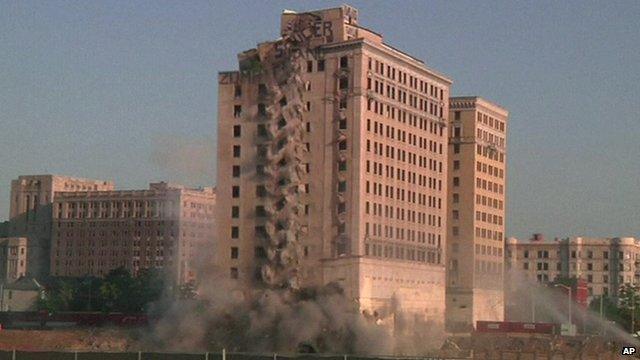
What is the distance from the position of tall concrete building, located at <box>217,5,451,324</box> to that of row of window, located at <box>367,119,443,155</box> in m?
0.41

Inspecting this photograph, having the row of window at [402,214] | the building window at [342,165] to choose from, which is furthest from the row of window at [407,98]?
the row of window at [402,214]

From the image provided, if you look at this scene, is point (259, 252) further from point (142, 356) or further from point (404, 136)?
point (142, 356)

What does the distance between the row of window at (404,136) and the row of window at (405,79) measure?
7228mm

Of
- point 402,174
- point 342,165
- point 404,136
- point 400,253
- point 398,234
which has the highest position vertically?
point 404,136

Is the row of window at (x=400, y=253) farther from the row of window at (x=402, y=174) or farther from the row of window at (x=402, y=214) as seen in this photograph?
the row of window at (x=402, y=174)

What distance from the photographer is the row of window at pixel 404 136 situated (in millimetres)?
169025

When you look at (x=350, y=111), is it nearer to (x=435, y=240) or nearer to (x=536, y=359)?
(x=435, y=240)

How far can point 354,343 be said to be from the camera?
147m

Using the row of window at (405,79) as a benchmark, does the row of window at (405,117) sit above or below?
below

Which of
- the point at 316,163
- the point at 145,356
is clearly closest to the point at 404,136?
the point at 316,163

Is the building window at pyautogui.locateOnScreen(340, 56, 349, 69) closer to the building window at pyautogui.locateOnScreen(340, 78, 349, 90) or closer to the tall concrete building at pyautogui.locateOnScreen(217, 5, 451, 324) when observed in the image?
the tall concrete building at pyautogui.locateOnScreen(217, 5, 451, 324)

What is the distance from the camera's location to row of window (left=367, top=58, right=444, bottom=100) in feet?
553

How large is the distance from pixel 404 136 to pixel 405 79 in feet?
28.3

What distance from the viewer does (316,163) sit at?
166 m
